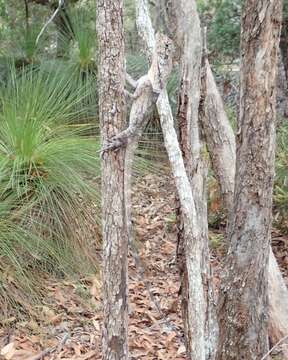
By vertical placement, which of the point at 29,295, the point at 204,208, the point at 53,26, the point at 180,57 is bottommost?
the point at 29,295

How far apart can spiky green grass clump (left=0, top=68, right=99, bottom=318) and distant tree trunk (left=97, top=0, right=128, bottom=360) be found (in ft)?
3.28

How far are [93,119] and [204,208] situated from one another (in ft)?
7.78

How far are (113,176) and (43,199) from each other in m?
1.36

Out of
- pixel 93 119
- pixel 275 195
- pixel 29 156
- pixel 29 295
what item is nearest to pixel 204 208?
pixel 29 295

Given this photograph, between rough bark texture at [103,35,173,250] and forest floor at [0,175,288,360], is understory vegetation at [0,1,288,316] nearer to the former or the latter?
forest floor at [0,175,288,360]

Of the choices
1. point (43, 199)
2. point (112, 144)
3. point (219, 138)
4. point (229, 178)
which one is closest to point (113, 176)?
point (112, 144)

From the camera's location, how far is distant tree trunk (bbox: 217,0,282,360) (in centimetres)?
156

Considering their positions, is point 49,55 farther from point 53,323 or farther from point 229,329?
point 229,329

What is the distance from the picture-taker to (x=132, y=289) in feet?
9.30

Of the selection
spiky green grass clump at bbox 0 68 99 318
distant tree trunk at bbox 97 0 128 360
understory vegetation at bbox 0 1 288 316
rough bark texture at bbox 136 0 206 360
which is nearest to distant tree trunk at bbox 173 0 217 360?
rough bark texture at bbox 136 0 206 360

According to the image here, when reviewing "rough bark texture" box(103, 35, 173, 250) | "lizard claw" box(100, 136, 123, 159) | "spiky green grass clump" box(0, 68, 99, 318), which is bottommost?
"spiky green grass clump" box(0, 68, 99, 318)

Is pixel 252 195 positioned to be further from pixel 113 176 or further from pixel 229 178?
pixel 229 178

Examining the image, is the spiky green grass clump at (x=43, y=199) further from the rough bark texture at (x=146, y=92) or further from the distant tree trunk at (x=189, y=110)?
the rough bark texture at (x=146, y=92)

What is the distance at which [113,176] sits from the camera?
1489 mm
